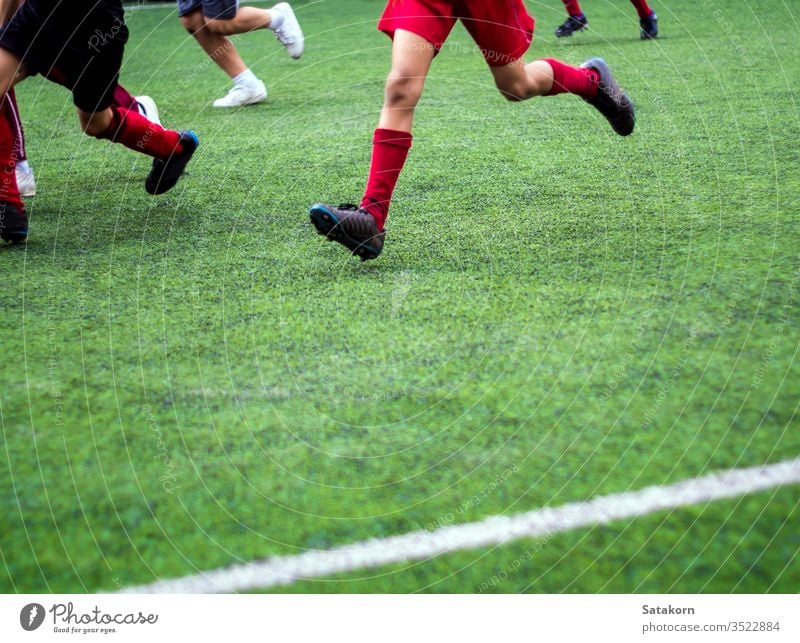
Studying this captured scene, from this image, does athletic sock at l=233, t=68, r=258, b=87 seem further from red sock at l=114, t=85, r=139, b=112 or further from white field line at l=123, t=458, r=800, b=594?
white field line at l=123, t=458, r=800, b=594

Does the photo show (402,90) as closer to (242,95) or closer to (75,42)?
(75,42)

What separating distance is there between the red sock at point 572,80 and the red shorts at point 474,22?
12.6 inches

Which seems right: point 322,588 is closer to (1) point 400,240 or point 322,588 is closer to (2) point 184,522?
(2) point 184,522

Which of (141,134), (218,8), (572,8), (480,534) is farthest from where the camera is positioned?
(572,8)

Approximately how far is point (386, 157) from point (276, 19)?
312cm

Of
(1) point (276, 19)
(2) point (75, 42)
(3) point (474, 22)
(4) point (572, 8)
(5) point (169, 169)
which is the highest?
(3) point (474, 22)

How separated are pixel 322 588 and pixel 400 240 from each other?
168cm

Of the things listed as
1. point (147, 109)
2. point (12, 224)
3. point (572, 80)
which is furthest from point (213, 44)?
point (572, 80)

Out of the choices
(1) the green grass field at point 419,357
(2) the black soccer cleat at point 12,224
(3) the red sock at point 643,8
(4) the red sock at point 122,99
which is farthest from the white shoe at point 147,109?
(3) the red sock at point 643,8

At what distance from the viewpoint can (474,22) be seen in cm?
297

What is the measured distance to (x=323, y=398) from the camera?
221cm

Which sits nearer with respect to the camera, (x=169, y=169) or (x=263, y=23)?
(x=169, y=169)

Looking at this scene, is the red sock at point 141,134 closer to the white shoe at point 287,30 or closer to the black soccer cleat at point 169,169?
the black soccer cleat at point 169,169

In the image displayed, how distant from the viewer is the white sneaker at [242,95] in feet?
18.1
